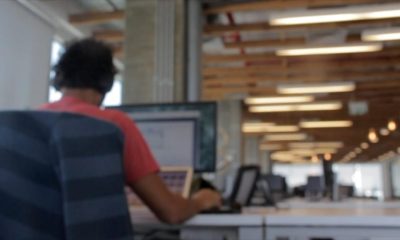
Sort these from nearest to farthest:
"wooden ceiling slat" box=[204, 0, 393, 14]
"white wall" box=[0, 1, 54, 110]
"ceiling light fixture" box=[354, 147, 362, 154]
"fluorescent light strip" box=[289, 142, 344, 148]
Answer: "white wall" box=[0, 1, 54, 110] → "wooden ceiling slat" box=[204, 0, 393, 14] → "fluorescent light strip" box=[289, 142, 344, 148] → "ceiling light fixture" box=[354, 147, 362, 154]

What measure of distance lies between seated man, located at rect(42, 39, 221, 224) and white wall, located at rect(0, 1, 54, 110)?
1.82 meters

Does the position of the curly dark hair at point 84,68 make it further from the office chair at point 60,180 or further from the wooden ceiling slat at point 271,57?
the wooden ceiling slat at point 271,57

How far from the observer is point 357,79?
9094mm

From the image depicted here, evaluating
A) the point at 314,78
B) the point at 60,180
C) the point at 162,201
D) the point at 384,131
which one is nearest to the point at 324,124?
the point at 384,131

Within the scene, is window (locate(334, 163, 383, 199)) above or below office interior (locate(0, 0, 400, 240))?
below

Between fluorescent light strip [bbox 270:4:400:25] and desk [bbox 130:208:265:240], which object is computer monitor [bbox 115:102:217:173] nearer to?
desk [bbox 130:208:265:240]

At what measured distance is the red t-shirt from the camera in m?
1.20

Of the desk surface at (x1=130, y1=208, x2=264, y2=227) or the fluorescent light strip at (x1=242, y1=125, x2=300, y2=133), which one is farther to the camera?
the fluorescent light strip at (x1=242, y1=125, x2=300, y2=133)

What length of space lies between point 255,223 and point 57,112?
716 millimetres

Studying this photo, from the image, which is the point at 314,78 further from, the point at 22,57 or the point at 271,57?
the point at 22,57

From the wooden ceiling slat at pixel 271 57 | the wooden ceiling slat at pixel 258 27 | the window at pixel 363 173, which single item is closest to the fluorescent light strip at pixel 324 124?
the wooden ceiling slat at pixel 271 57

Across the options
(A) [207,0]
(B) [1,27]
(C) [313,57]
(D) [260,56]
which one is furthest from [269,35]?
(B) [1,27]

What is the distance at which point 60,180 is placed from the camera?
1.05 meters

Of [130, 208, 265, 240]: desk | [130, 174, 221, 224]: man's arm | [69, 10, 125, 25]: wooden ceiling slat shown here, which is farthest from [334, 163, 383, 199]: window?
[130, 174, 221, 224]: man's arm
